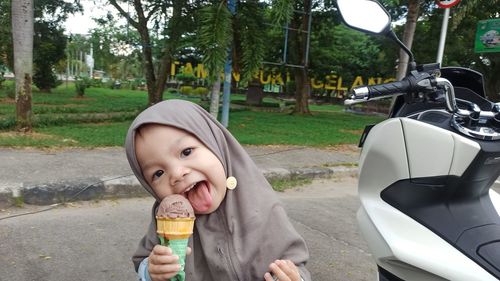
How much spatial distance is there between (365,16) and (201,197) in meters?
0.91

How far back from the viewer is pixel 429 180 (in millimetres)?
1439

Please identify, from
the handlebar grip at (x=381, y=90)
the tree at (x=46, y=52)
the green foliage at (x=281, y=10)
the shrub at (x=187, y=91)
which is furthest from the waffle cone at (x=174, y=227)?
the shrub at (x=187, y=91)

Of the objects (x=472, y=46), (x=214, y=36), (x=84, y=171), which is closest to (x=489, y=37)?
(x=214, y=36)

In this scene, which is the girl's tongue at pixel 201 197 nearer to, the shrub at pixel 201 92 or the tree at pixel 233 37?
the tree at pixel 233 37

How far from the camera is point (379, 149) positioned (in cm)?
156

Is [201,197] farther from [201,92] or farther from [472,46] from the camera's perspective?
[201,92]

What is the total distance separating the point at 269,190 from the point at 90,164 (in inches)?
152

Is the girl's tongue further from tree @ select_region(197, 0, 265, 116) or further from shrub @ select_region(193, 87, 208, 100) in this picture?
shrub @ select_region(193, 87, 208, 100)

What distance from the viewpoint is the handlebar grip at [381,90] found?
4.71ft

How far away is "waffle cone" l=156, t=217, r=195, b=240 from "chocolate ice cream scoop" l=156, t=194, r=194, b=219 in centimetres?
1

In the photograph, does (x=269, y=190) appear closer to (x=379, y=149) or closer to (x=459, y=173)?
(x=379, y=149)

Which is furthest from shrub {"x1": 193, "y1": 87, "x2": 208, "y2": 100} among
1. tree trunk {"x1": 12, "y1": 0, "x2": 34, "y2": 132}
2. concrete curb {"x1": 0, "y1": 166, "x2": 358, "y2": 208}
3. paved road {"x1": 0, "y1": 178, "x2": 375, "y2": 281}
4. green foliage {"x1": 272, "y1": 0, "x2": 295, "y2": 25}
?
paved road {"x1": 0, "y1": 178, "x2": 375, "y2": 281}

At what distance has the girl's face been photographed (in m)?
1.26

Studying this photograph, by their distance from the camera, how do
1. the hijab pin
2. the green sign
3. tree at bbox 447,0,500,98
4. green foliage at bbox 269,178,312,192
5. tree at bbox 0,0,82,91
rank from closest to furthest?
the hijab pin
green foliage at bbox 269,178,312,192
the green sign
tree at bbox 447,0,500,98
tree at bbox 0,0,82,91
